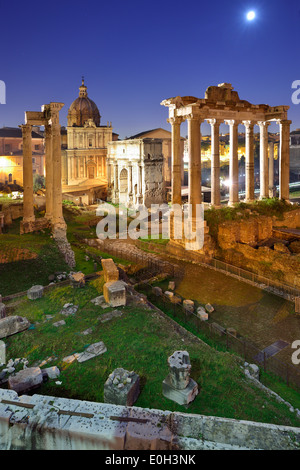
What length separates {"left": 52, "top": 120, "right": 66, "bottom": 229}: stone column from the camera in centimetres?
1923

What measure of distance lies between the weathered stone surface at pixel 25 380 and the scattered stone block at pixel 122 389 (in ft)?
5.15

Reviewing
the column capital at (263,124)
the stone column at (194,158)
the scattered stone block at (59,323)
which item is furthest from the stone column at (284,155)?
the scattered stone block at (59,323)

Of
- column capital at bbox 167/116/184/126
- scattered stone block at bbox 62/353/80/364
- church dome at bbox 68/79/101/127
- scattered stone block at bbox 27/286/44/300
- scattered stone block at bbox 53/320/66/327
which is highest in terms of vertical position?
church dome at bbox 68/79/101/127

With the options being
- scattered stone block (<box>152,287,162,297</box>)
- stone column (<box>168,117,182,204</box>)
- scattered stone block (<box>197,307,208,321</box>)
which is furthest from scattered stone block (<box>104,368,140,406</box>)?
stone column (<box>168,117,182,204</box>)

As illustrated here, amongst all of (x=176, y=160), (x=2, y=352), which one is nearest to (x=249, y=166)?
(x=176, y=160)

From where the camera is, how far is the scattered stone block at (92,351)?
8664 millimetres

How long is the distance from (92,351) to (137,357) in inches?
45.1

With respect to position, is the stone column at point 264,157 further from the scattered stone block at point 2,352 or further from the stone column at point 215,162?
the scattered stone block at point 2,352

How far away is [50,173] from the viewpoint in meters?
21.0

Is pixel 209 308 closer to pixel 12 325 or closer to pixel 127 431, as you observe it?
pixel 12 325

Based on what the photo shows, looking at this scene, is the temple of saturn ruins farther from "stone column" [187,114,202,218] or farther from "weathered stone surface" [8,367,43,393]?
"weathered stone surface" [8,367,43,393]

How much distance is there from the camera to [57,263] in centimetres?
1609

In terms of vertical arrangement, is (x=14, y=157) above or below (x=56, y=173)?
above

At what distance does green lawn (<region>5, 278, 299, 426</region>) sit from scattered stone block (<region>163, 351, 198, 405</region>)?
0.14 meters
